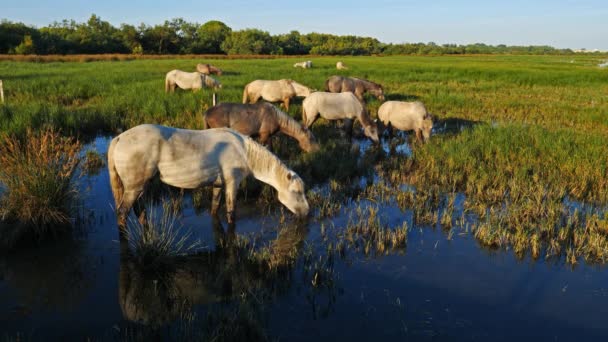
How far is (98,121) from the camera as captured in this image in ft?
44.1

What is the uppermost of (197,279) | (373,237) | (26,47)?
(26,47)

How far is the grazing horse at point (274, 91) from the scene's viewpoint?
658 inches

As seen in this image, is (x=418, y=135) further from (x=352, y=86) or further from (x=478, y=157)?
(x=352, y=86)

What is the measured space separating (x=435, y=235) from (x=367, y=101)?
14.2 m

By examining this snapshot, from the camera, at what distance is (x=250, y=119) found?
9859 millimetres

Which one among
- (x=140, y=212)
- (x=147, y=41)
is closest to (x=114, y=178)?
(x=140, y=212)

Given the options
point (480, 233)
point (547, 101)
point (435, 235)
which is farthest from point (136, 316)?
point (547, 101)

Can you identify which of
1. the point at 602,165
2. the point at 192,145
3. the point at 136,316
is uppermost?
the point at 192,145

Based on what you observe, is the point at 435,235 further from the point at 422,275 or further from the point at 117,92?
the point at 117,92

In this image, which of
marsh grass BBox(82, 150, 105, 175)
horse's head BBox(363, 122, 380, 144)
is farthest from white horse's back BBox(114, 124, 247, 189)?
horse's head BBox(363, 122, 380, 144)

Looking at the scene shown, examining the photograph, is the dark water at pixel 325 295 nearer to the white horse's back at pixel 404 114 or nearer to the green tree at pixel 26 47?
the white horse's back at pixel 404 114

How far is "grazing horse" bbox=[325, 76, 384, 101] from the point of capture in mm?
19797

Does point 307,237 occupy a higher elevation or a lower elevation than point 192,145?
Answer: lower

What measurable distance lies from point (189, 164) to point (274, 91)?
1128 cm
